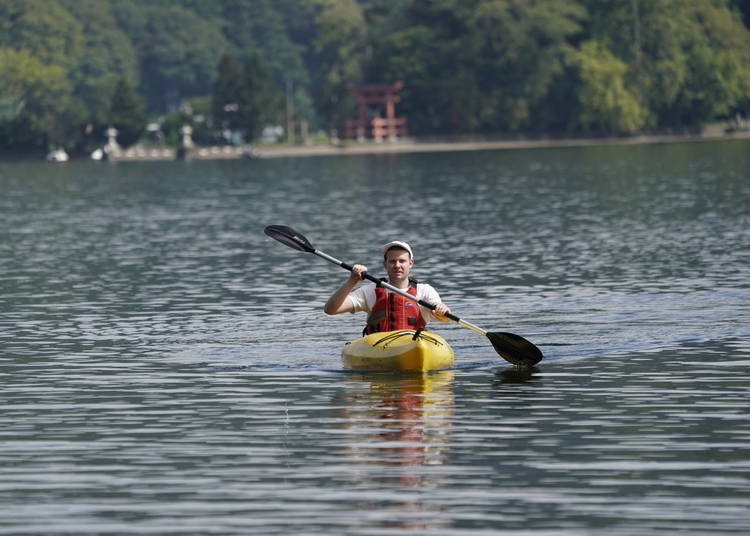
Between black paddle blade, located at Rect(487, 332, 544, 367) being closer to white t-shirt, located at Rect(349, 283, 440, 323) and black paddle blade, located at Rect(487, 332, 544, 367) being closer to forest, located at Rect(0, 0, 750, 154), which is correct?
white t-shirt, located at Rect(349, 283, 440, 323)

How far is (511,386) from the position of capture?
19.7 metres

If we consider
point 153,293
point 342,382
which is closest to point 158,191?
point 153,293

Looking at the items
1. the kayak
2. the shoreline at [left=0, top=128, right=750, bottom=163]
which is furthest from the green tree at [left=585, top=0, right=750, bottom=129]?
the kayak

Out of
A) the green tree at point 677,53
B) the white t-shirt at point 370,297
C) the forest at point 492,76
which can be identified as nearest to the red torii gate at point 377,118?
the forest at point 492,76

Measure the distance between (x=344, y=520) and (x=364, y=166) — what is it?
110 metres

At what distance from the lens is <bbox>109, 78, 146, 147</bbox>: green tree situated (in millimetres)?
166625

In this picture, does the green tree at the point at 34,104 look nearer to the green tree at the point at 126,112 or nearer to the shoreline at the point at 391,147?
the shoreline at the point at 391,147

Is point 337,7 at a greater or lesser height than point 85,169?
greater

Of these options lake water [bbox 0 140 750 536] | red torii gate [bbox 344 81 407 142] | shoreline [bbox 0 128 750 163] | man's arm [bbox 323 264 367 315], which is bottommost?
shoreline [bbox 0 128 750 163]

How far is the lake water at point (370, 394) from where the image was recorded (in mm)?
13617

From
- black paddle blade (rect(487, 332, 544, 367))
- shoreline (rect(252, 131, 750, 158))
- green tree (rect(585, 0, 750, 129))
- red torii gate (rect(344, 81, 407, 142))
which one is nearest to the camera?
black paddle blade (rect(487, 332, 544, 367))

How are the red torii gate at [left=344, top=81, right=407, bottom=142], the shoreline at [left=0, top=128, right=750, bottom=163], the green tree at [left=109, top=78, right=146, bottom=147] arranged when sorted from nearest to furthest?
1. the shoreline at [left=0, top=128, right=750, bottom=163]
2. the red torii gate at [left=344, top=81, right=407, bottom=142]
3. the green tree at [left=109, top=78, right=146, bottom=147]

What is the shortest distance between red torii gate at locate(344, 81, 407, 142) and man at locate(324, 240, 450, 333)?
143 m

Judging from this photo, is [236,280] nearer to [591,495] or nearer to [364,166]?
[591,495]
